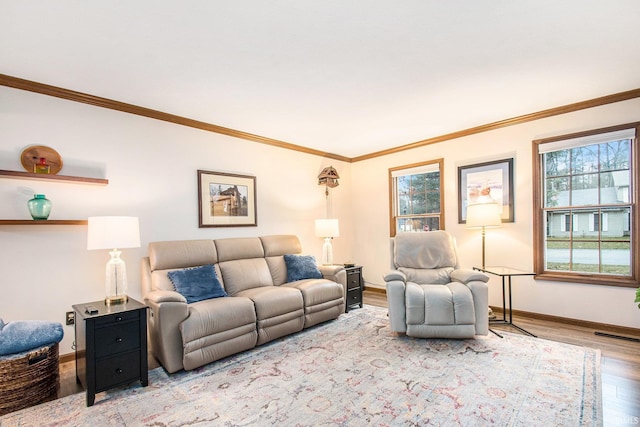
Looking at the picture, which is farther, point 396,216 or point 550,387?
point 396,216

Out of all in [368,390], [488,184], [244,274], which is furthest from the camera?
[488,184]

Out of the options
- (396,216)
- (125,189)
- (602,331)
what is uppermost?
(125,189)

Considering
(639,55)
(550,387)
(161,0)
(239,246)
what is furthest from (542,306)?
(161,0)

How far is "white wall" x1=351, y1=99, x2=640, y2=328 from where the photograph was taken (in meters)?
3.23

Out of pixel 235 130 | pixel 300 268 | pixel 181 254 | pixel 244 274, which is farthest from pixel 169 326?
pixel 235 130

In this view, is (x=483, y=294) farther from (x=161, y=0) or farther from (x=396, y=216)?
(x=161, y=0)

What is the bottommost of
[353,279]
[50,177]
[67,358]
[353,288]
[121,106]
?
[67,358]

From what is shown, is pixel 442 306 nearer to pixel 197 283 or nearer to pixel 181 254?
pixel 197 283

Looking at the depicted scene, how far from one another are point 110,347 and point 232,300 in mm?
957

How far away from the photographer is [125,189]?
3.13m

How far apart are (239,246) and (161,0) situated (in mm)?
2549

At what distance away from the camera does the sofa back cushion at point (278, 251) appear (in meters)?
3.87

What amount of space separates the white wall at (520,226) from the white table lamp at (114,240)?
3.78 meters

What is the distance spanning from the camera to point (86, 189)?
289 centimetres
